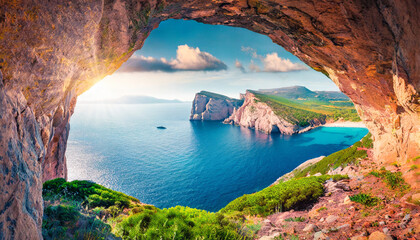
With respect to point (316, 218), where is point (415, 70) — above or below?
above

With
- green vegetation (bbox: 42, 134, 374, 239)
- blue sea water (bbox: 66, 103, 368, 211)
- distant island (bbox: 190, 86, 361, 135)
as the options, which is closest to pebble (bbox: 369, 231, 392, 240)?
green vegetation (bbox: 42, 134, 374, 239)

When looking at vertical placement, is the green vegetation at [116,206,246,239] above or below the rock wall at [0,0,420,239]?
below

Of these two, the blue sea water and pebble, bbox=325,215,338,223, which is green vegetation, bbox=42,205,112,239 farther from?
the blue sea water

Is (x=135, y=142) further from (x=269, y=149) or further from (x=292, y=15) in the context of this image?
(x=292, y=15)

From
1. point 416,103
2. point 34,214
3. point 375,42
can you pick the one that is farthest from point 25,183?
point 416,103

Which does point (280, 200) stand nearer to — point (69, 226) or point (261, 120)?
point (69, 226)

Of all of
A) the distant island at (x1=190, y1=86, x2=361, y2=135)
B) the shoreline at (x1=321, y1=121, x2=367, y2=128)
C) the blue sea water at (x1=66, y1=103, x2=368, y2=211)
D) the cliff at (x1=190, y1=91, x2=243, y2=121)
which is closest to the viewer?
the blue sea water at (x1=66, y1=103, x2=368, y2=211)
